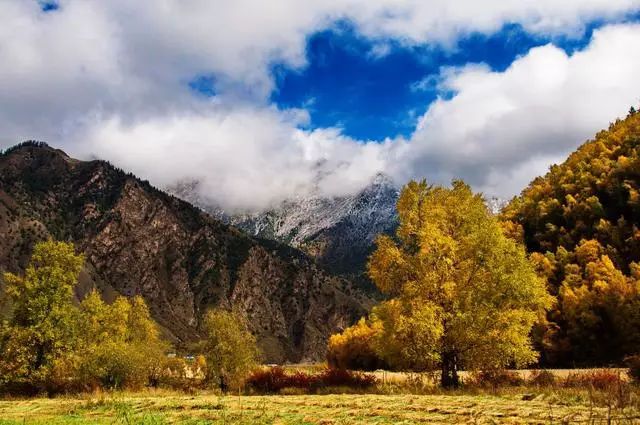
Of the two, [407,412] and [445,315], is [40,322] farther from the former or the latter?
[407,412]

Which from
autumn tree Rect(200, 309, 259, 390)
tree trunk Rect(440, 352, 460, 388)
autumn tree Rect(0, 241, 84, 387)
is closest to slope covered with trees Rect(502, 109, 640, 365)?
tree trunk Rect(440, 352, 460, 388)

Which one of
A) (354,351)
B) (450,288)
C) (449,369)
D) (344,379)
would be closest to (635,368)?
(449,369)

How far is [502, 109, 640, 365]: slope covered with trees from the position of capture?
2618 inches

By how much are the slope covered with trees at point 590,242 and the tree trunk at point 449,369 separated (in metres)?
39.3

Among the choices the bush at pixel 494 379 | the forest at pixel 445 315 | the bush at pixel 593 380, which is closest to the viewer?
the bush at pixel 593 380

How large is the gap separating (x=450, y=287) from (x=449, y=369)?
495 cm

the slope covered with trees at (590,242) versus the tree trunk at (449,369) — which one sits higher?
the slope covered with trees at (590,242)

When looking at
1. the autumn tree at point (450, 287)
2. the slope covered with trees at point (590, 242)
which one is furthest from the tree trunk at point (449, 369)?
the slope covered with trees at point (590, 242)

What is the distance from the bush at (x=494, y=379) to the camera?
26.2 meters

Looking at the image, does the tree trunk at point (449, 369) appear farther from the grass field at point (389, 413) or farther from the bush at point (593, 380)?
the grass field at point (389, 413)

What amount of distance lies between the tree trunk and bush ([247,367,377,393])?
14.3ft

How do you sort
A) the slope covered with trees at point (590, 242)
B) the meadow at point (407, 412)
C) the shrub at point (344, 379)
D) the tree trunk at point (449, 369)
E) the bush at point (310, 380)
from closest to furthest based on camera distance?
the meadow at point (407, 412) → the tree trunk at point (449, 369) → the shrub at point (344, 379) → the bush at point (310, 380) → the slope covered with trees at point (590, 242)

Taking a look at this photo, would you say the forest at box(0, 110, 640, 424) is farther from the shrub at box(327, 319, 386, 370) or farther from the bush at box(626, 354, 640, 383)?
the shrub at box(327, 319, 386, 370)

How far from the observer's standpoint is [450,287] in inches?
1133
